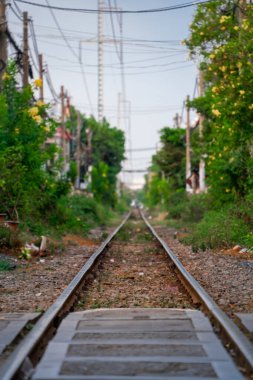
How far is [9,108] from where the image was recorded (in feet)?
69.1

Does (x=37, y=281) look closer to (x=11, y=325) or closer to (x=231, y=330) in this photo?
(x=11, y=325)

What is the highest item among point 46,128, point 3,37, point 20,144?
point 3,37

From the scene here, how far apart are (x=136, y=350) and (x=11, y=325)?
192cm

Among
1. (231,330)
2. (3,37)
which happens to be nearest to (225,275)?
(231,330)

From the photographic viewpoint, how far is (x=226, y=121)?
20547 millimetres

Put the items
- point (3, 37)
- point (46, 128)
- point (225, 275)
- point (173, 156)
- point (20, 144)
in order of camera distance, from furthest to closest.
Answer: point (173, 156), point (46, 128), point (20, 144), point (3, 37), point (225, 275)

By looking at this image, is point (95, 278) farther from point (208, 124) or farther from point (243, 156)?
point (208, 124)

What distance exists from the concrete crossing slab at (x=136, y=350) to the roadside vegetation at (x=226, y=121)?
8717 mm

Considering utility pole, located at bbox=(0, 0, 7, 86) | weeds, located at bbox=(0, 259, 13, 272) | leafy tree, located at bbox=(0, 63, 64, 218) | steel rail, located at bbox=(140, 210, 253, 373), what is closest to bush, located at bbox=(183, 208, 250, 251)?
leafy tree, located at bbox=(0, 63, 64, 218)

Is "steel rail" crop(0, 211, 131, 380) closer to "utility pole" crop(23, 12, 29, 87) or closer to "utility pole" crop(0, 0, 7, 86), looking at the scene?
"utility pole" crop(0, 0, 7, 86)

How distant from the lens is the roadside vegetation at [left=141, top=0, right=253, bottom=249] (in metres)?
18.5

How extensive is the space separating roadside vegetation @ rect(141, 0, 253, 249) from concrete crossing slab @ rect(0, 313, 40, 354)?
8.80m

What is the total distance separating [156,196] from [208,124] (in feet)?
175

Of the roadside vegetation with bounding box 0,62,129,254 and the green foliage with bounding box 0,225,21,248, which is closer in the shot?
the green foliage with bounding box 0,225,21,248
